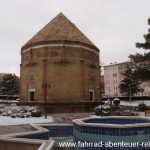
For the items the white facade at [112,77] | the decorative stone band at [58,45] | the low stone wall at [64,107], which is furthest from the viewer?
Result: the white facade at [112,77]

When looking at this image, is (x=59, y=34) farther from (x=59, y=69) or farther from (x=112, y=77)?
(x=112, y=77)

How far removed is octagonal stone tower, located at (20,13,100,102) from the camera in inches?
1640

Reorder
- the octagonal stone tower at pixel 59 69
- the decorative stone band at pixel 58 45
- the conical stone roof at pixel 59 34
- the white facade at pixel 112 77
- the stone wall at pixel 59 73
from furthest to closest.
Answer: the white facade at pixel 112 77
the conical stone roof at pixel 59 34
the decorative stone band at pixel 58 45
the octagonal stone tower at pixel 59 69
the stone wall at pixel 59 73

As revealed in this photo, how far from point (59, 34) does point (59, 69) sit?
5.98 meters

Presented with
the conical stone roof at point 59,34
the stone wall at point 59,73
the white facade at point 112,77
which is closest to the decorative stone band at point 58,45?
the conical stone roof at point 59,34

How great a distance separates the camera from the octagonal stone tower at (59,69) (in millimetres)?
41656

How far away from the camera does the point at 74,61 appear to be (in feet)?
140

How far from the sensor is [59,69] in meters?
42.0

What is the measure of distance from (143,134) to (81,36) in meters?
37.2

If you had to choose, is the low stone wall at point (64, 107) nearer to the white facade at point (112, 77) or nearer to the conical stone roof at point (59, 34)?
the conical stone roof at point (59, 34)

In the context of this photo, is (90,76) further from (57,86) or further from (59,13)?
(59,13)

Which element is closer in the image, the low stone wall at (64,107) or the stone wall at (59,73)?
the low stone wall at (64,107)

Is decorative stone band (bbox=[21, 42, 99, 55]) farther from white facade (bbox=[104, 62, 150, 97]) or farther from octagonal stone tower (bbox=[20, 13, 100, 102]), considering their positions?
white facade (bbox=[104, 62, 150, 97])

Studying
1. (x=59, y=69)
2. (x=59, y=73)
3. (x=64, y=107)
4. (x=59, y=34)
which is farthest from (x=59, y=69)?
(x=59, y=34)
